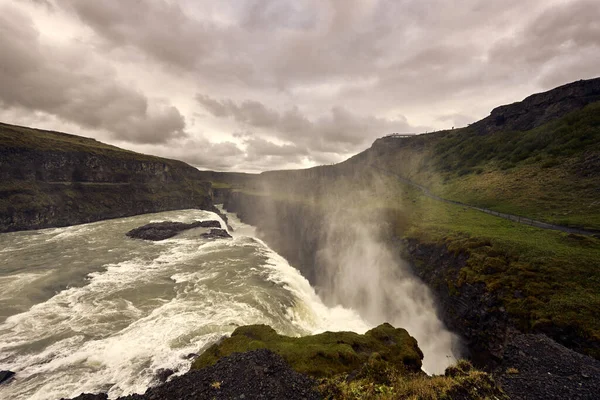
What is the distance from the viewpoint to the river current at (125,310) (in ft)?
62.0

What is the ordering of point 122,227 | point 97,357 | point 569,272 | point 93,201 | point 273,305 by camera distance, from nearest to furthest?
point 569,272
point 97,357
point 273,305
point 122,227
point 93,201

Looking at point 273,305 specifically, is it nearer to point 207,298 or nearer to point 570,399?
point 207,298

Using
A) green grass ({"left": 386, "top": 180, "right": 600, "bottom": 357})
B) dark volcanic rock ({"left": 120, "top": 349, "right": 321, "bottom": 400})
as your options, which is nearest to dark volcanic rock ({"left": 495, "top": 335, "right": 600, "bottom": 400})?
green grass ({"left": 386, "top": 180, "right": 600, "bottom": 357})

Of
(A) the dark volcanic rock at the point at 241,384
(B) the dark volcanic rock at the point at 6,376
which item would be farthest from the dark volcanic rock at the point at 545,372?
(B) the dark volcanic rock at the point at 6,376

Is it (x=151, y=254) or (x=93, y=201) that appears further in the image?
(x=93, y=201)

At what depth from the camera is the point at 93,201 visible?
9650 centimetres

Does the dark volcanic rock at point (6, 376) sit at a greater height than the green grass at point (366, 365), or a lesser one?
lesser

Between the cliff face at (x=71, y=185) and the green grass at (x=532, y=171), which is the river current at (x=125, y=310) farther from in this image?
the green grass at (x=532, y=171)

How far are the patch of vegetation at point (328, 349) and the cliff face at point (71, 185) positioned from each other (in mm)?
98339

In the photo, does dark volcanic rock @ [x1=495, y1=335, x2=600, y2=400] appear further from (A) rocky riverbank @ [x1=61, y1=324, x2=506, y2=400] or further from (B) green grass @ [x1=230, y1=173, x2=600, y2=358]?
(B) green grass @ [x1=230, y1=173, x2=600, y2=358]

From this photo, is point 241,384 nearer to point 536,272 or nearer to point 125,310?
point 536,272

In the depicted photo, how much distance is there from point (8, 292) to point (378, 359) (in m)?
49.6

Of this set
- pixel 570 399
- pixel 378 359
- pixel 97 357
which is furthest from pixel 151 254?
pixel 570 399

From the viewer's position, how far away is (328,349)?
49.6 feet
